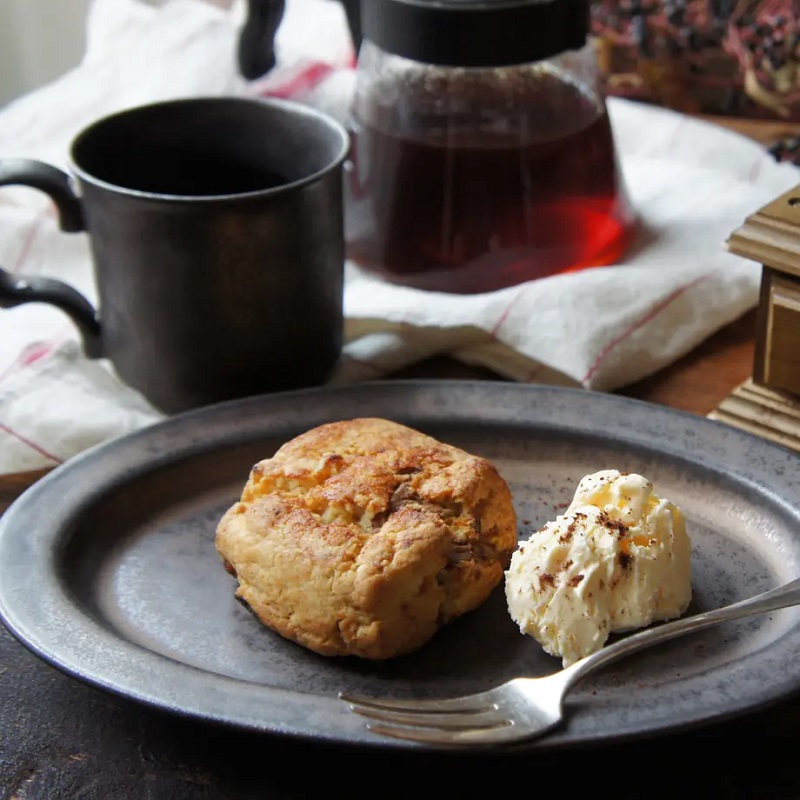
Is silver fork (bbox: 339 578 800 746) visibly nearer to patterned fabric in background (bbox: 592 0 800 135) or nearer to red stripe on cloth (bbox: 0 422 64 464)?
red stripe on cloth (bbox: 0 422 64 464)

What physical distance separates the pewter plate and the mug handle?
5.5 inches

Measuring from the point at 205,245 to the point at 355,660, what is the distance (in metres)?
0.31

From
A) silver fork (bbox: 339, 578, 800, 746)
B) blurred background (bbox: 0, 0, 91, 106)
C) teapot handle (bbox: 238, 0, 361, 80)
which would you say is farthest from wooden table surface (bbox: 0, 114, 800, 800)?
blurred background (bbox: 0, 0, 91, 106)

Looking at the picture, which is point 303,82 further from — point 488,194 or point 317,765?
point 317,765

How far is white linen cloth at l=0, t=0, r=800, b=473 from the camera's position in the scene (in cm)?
95

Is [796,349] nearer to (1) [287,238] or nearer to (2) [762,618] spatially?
(2) [762,618]

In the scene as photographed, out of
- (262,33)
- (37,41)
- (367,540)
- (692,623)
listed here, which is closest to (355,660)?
(367,540)

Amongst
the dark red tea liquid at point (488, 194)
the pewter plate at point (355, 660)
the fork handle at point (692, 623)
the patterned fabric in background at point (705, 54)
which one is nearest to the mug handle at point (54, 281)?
the pewter plate at point (355, 660)

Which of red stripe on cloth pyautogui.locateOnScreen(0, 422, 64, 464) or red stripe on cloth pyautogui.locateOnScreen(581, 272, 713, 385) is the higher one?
red stripe on cloth pyautogui.locateOnScreen(581, 272, 713, 385)

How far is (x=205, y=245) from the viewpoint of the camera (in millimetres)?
841

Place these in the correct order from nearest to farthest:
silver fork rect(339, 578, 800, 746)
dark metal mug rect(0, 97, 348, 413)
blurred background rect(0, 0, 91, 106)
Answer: silver fork rect(339, 578, 800, 746)
dark metal mug rect(0, 97, 348, 413)
blurred background rect(0, 0, 91, 106)

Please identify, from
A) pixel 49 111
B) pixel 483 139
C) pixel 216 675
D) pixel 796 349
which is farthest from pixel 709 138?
pixel 216 675

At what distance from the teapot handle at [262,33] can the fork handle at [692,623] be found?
685 millimetres

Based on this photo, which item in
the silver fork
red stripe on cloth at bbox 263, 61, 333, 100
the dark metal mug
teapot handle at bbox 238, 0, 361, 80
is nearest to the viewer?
the silver fork
